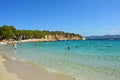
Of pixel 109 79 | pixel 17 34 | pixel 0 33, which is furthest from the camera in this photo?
pixel 17 34

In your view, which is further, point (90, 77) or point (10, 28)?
point (10, 28)

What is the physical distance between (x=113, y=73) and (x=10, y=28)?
135 meters

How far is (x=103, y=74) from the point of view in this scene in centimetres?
1809

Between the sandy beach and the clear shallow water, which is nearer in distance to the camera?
the sandy beach

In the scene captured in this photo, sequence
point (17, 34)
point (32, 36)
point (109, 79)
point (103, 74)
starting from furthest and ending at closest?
point (32, 36), point (17, 34), point (103, 74), point (109, 79)

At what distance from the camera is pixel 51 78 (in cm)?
1588

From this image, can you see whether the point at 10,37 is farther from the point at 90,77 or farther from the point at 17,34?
the point at 90,77

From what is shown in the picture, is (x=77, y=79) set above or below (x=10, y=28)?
below

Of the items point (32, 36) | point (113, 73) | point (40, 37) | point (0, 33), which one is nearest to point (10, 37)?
point (0, 33)

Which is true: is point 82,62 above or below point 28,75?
below

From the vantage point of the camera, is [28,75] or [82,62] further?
[82,62]

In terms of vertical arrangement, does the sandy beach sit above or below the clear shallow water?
above

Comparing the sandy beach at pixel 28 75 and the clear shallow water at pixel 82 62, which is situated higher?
the sandy beach at pixel 28 75

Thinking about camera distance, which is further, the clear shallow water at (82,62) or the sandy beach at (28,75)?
the clear shallow water at (82,62)
